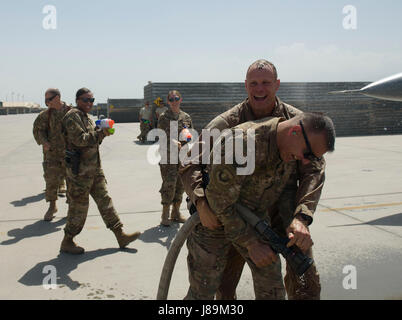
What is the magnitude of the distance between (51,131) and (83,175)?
88.1 inches

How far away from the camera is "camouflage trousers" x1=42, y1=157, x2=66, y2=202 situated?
18.5ft

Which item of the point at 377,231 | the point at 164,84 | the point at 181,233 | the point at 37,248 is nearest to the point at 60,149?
the point at 37,248

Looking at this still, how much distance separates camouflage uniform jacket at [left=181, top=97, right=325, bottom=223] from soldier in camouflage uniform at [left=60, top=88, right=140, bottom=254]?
6.87 ft

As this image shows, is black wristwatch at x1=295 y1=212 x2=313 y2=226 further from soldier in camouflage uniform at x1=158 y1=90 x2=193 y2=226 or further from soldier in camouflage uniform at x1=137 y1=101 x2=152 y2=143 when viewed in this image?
soldier in camouflage uniform at x1=137 y1=101 x2=152 y2=143

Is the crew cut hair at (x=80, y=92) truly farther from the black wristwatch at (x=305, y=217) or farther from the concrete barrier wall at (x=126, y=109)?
the concrete barrier wall at (x=126, y=109)

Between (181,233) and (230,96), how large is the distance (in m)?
17.7

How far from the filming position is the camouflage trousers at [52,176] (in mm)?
5641

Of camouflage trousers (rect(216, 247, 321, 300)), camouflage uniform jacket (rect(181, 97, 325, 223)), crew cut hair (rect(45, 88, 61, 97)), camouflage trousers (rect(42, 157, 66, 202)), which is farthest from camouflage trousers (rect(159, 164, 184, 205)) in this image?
camouflage uniform jacket (rect(181, 97, 325, 223))

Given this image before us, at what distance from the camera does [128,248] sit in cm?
441

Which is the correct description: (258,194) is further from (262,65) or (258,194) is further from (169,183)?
(169,183)

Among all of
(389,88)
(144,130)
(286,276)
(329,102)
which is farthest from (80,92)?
(329,102)

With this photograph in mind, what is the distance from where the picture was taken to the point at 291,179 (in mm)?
2637

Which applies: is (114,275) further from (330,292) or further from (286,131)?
(286,131)

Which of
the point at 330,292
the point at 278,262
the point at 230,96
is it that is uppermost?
the point at 230,96
